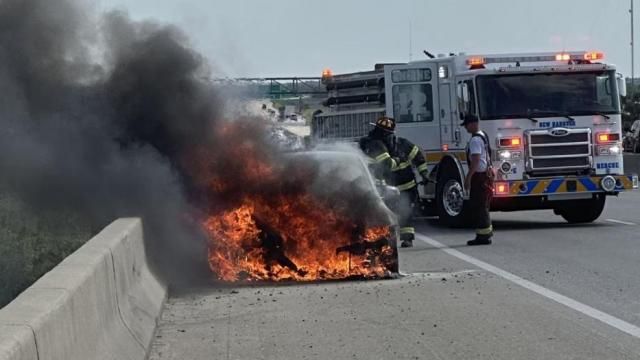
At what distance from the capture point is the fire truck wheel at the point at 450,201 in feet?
52.8

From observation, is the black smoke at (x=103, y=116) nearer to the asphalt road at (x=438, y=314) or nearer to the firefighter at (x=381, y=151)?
the asphalt road at (x=438, y=314)

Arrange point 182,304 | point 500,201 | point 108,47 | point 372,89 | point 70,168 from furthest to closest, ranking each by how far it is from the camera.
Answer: point 372,89 → point 500,201 → point 108,47 → point 70,168 → point 182,304

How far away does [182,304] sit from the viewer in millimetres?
8672

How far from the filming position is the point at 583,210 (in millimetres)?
16688

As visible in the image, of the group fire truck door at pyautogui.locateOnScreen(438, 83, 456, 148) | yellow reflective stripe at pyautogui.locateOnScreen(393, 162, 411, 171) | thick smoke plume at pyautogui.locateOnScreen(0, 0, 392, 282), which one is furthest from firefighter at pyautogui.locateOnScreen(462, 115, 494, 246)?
thick smoke plume at pyautogui.locateOnScreen(0, 0, 392, 282)

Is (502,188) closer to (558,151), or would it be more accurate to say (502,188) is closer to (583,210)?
(558,151)

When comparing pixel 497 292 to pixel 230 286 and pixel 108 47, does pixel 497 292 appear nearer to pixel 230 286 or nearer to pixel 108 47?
pixel 230 286

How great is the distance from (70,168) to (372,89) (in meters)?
11.1

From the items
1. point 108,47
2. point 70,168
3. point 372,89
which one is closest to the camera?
point 70,168

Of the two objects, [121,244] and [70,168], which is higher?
[70,168]

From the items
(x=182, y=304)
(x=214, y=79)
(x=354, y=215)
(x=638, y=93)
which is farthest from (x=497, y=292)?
(x=638, y=93)

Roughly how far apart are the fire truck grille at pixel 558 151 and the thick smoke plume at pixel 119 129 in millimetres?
6117

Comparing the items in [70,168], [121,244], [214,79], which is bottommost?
[121,244]

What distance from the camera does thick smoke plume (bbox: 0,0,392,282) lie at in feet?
31.2
